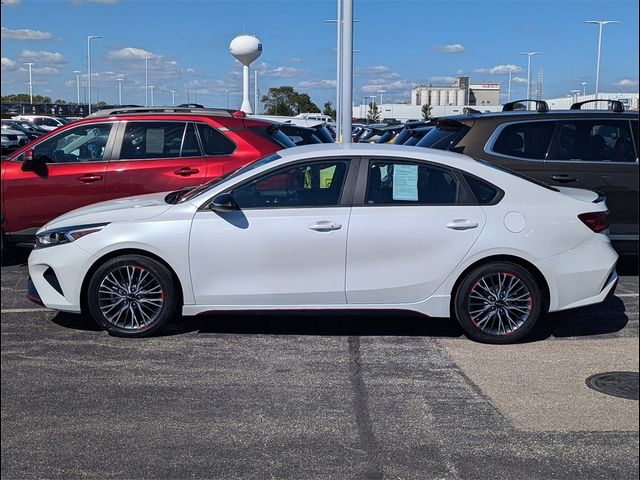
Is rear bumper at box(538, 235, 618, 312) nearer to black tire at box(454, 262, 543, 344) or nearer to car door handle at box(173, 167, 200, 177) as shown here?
black tire at box(454, 262, 543, 344)

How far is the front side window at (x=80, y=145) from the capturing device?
8.99 meters

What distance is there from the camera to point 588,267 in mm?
6406

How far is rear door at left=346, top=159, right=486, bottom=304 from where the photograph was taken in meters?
6.26

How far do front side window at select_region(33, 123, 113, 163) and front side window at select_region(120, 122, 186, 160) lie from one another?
0.26m

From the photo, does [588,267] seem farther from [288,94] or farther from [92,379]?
[288,94]

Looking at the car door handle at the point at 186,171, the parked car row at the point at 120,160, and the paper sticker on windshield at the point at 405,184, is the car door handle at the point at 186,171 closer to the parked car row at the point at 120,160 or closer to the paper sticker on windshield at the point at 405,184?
the parked car row at the point at 120,160

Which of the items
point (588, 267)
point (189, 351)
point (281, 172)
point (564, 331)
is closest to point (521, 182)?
point (588, 267)

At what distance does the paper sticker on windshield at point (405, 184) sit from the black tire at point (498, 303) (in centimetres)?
81

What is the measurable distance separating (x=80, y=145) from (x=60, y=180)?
49cm

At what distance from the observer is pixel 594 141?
28.7 ft

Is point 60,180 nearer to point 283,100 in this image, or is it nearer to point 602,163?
point 602,163

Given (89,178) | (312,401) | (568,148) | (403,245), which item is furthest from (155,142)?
(312,401)

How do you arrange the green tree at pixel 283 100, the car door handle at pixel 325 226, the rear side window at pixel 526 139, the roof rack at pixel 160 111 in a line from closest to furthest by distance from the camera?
the car door handle at pixel 325 226
the rear side window at pixel 526 139
the roof rack at pixel 160 111
the green tree at pixel 283 100

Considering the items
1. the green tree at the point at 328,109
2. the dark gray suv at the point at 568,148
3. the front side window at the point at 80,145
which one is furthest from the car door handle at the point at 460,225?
the green tree at the point at 328,109
